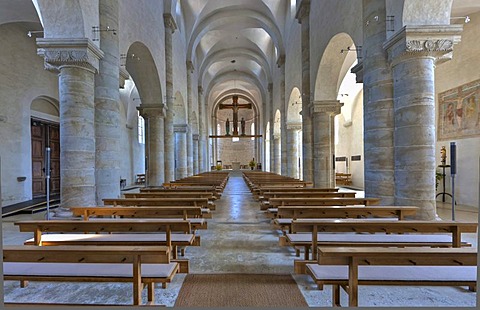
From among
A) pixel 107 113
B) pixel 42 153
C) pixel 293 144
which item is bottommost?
pixel 42 153

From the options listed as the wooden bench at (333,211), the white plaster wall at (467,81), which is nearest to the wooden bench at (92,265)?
the wooden bench at (333,211)

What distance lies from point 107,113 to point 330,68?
7.79 m

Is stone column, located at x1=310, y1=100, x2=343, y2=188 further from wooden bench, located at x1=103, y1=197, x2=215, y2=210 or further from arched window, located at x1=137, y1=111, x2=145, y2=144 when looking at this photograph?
arched window, located at x1=137, y1=111, x2=145, y2=144

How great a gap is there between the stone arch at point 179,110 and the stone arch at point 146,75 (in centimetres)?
389

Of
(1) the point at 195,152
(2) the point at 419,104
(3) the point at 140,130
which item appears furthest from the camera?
(1) the point at 195,152

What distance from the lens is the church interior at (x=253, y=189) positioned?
7.52 ft

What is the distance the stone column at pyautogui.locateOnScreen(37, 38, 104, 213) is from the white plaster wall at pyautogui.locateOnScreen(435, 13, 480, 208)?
33.5ft

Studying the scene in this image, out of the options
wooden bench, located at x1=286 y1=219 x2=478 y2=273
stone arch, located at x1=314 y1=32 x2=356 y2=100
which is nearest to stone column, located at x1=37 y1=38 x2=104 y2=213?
wooden bench, located at x1=286 y1=219 x2=478 y2=273

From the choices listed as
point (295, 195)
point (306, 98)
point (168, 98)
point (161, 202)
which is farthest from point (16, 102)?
point (306, 98)

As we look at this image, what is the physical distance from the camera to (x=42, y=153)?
11.5 m

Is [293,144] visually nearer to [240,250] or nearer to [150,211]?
[240,250]

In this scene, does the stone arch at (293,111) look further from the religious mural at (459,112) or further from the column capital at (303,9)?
the religious mural at (459,112)

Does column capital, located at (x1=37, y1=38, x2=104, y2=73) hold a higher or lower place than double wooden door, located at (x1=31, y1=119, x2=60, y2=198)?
higher

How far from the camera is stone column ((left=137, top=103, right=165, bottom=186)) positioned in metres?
12.0
